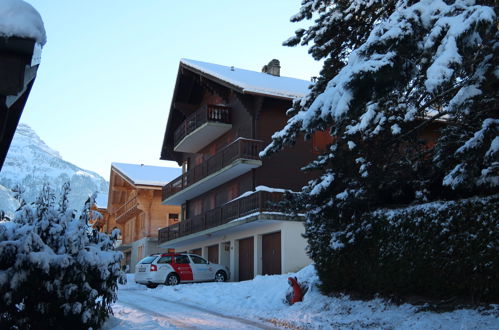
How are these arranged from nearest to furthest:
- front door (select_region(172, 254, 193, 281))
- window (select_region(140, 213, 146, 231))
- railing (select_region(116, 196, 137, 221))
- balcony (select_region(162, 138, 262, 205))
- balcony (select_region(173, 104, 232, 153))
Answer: front door (select_region(172, 254, 193, 281)), balcony (select_region(162, 138, 262, 205)), balcony (select_region(173, 104, 232, 153)), window (select_region(140, 213, 146, 231)), railing (select_region(116, 196, 137, 221))

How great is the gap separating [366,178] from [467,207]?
2272mm

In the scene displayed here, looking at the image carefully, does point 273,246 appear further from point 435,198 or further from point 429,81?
point 429,81

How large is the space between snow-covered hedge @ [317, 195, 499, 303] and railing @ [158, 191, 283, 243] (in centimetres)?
781

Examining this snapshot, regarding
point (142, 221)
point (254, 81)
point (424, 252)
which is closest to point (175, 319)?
point (424, 252)

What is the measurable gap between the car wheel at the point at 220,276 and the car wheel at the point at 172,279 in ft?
8.70

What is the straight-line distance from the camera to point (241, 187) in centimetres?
2842

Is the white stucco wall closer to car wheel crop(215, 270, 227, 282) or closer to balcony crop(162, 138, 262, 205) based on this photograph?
car wheel crop(215, 270, 227, 282)

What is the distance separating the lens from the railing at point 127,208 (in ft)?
151

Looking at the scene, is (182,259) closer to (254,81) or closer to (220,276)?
(220,276)

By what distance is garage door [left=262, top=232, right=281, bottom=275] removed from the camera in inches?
977

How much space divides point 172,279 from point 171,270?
41cm

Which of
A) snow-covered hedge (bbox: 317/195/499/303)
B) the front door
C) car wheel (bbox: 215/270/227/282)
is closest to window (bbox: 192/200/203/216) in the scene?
car wheel (bbox: 215/270/227/282)

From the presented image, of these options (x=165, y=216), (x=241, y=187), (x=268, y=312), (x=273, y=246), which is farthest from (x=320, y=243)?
(x=165, y=216)

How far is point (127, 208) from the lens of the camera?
48.7 m
